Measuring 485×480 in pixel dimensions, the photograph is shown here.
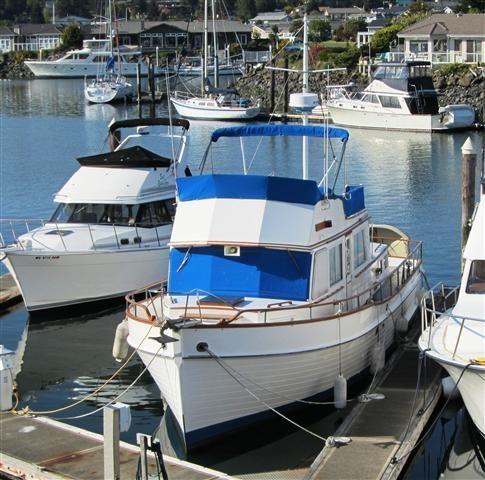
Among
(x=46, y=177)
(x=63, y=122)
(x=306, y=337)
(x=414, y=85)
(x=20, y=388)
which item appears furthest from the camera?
(x=63, y=122)

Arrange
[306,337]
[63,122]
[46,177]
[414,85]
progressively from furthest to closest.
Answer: [63,122] → [414,85] → [46,177] → [306,337]

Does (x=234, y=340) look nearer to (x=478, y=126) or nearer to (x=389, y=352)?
(x=389, y=352)

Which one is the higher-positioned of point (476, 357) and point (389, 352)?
point (476, 357)

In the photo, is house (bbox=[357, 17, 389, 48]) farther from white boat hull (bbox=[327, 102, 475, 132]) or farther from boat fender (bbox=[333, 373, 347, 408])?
boat fender (bbox=[333, 373, 347, 408])

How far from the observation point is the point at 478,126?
59594 mm

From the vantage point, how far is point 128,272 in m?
24.2

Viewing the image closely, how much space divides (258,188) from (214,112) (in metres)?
50.0

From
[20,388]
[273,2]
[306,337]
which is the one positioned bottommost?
[20,388]

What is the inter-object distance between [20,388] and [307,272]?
19.6 ft

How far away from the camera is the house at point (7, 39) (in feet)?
475

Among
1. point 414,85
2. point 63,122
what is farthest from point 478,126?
Answer: point 63,122

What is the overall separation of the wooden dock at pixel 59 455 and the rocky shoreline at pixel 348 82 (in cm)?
4104

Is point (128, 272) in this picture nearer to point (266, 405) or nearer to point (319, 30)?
point (266, 405)

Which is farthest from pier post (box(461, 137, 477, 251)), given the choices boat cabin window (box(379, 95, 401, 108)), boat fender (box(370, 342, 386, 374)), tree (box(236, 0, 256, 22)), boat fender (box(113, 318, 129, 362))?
tree (box(236, 0, 256, 22))
